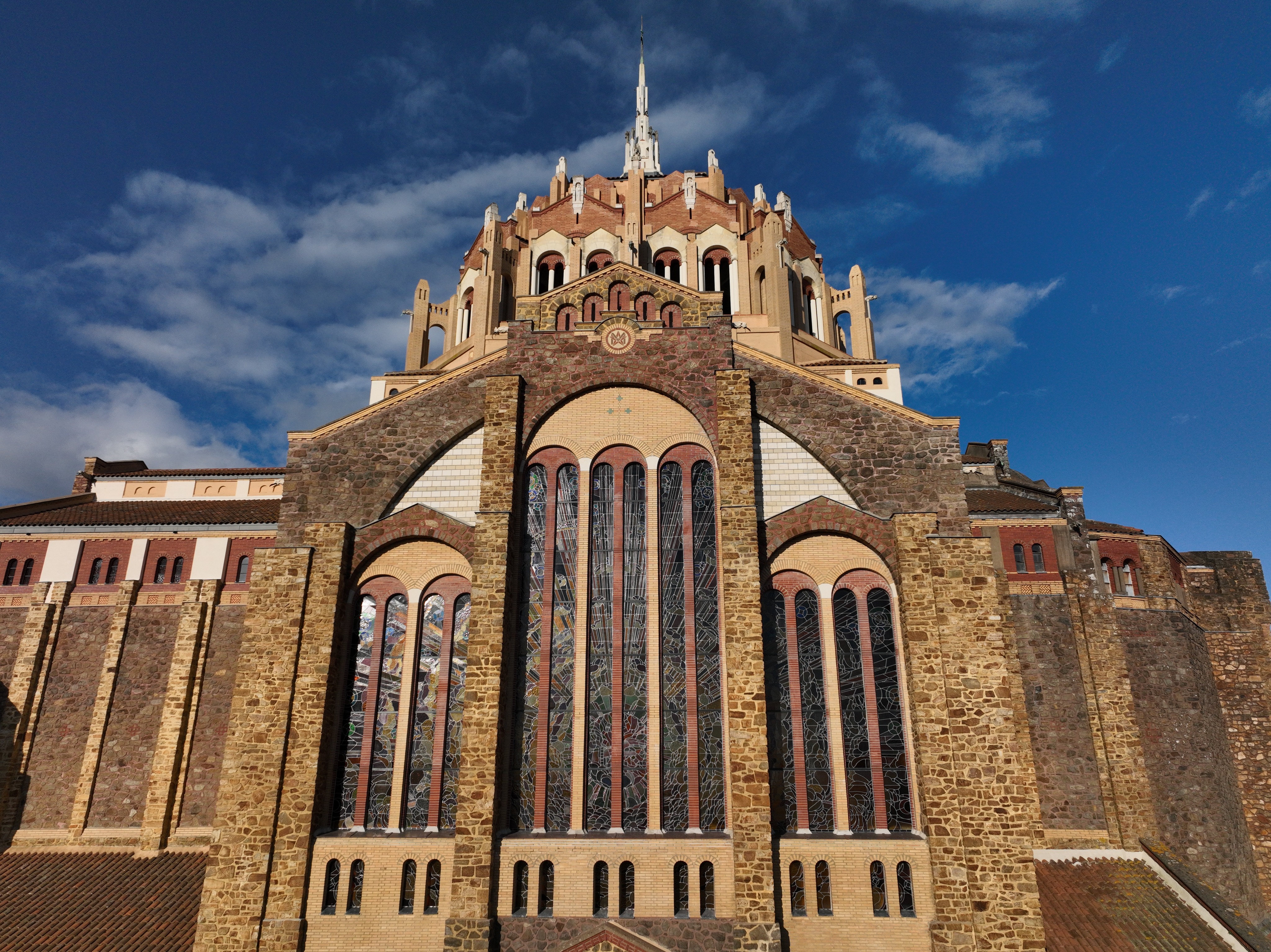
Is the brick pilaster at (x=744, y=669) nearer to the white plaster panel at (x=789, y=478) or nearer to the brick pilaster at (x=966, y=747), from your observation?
the white plaster panel at (x=789, y=478)

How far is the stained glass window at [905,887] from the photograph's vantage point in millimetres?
13172

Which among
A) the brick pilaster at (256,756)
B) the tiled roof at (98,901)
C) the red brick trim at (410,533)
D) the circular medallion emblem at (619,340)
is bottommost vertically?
the tiled roof at (98,901)

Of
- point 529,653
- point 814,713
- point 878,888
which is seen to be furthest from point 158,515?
point 878,888

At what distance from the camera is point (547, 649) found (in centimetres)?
1501

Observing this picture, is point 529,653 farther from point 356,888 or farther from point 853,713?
point 853,713

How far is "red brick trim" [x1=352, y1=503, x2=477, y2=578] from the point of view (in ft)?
51.7

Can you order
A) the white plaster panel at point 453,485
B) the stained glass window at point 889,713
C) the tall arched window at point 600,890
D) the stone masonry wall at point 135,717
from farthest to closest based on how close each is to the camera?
the stone masonry wall at point 135,717, the white plaster panel at point 453,485, the stained glass window at point 889,713, the tall arched window at point 600,890

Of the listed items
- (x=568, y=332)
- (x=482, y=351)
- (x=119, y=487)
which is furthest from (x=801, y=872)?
(x=119, y=487)

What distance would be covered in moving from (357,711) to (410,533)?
3.65 m

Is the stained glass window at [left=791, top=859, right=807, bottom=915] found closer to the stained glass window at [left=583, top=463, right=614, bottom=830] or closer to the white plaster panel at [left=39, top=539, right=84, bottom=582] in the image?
the stained glass window at [left=583, top=463, right=614, bottom=830]

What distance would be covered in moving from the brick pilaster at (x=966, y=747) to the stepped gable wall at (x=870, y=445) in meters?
0.60

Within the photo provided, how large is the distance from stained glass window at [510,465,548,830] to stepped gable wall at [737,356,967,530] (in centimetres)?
516

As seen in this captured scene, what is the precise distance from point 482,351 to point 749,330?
867 centimetres

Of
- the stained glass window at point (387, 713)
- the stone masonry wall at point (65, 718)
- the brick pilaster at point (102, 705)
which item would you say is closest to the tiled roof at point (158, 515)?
the brick pilaster at point (102, 705)
